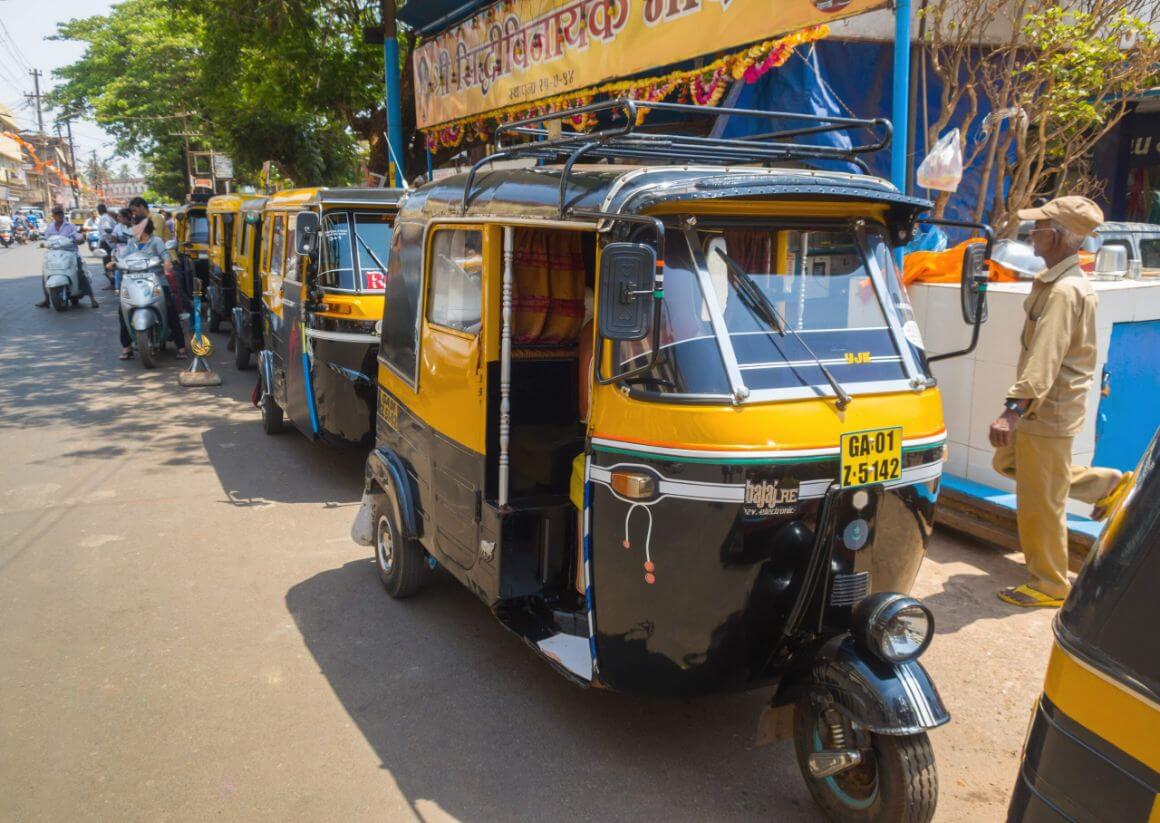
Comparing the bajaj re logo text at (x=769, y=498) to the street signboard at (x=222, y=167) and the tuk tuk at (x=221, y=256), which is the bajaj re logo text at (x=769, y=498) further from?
the street signboard at (x=222, y=167)

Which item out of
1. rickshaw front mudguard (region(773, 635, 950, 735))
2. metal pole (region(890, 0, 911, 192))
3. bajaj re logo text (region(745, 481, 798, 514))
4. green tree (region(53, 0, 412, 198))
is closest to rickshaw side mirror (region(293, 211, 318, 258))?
metal pole (region(890, 0, 911, 192))

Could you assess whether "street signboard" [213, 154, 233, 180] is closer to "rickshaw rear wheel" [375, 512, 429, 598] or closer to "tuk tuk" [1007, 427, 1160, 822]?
"rickshaw rear wheel" [375, 512, 429, 598]

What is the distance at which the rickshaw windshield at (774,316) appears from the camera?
3174mm

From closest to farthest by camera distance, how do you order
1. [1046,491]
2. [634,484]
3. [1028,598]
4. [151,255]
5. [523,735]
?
[634,484] → [523,735] → [1046,491] → [1028,598] → [151,255]

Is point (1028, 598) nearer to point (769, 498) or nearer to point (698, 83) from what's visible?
point (769, 498)

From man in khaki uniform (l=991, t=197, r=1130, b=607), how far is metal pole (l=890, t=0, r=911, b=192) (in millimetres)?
1166

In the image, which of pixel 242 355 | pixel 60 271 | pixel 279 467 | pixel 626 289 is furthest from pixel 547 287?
pixel 60 271

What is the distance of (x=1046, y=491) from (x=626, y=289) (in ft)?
9.60

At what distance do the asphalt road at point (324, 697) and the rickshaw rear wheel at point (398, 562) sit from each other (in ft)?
0.34

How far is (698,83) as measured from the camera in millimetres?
7332

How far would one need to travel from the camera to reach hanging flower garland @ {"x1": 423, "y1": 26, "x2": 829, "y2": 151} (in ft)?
21.1

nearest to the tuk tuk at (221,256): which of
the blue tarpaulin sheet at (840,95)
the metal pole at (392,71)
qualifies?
the metal pole at (392,71)

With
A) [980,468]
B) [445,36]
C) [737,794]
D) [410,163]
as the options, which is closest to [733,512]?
[737,794]

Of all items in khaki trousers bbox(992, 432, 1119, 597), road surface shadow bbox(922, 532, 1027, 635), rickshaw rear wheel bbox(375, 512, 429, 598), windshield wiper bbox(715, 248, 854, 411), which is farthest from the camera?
rickshaw rear wheel bbox(375, 512, 429, 598)
